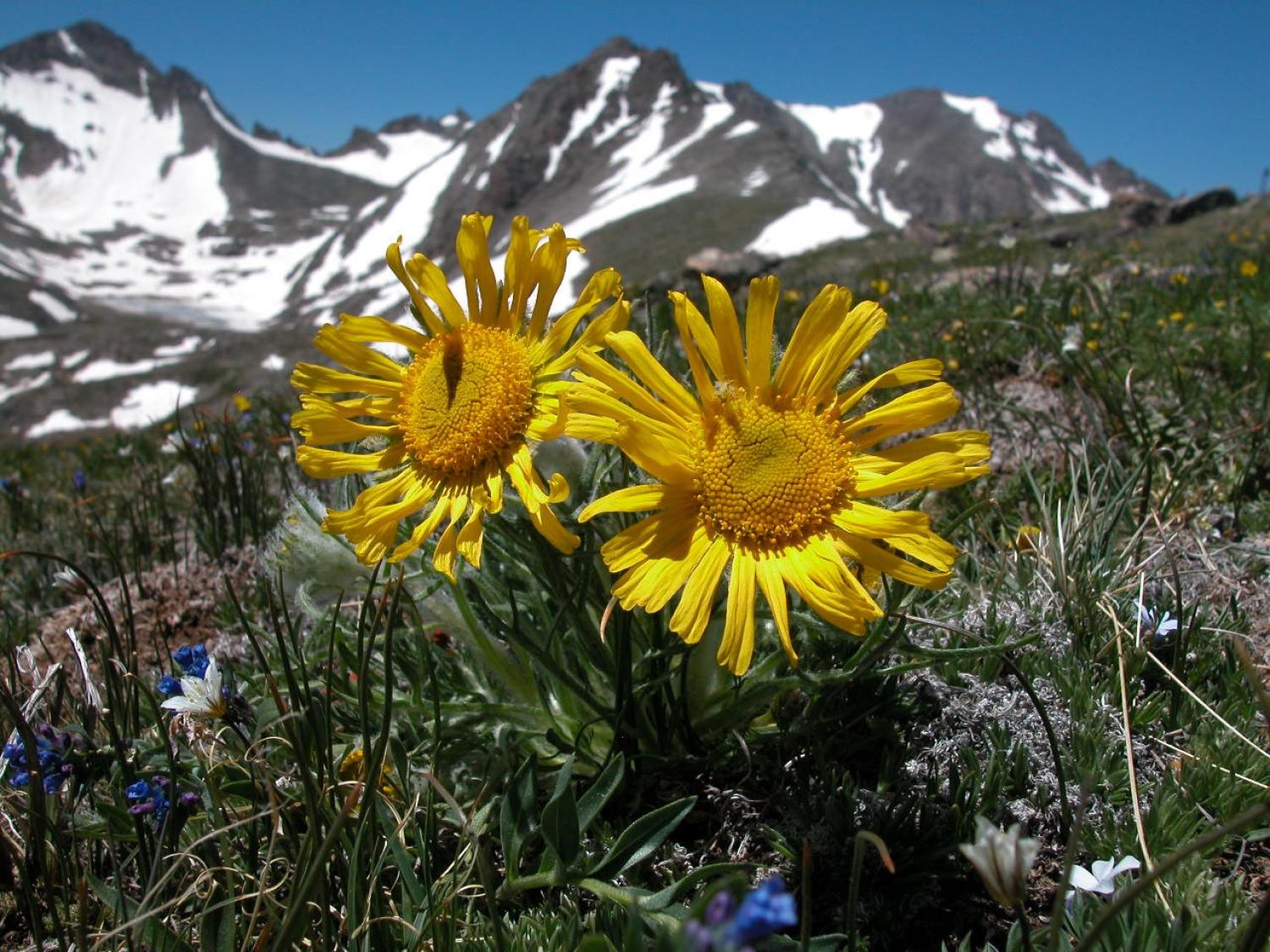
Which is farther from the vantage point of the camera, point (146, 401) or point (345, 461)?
point (146, 401)

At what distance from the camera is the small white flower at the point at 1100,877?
173 centimetres

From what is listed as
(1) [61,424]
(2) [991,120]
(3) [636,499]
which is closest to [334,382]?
(3) [636,499]

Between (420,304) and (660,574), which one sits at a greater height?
(420,304)

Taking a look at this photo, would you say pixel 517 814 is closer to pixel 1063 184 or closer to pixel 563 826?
pixel 563 826

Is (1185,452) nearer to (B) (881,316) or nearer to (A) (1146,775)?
(A) (1146,775)

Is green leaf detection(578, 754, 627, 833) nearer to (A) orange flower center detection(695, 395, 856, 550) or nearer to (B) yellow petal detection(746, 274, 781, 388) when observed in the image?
(A) orange flower center detection(695, 395, 856, 550)

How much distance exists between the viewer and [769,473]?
5.67 ft

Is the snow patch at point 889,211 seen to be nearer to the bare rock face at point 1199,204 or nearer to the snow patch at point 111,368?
the snow patch at point 111,368

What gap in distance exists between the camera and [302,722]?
2.01m

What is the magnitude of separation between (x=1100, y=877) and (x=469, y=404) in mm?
1648

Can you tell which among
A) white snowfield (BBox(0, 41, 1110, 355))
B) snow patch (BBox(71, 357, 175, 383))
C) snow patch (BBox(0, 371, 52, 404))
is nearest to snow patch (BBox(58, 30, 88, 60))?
white snowfield (BBox(0, 41, 1110, 355))

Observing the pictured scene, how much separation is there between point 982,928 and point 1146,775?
2.23 feet

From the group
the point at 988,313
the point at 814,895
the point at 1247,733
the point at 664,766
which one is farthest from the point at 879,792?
the point at 988,313

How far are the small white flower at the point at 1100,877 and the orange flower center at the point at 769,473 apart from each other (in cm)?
87
